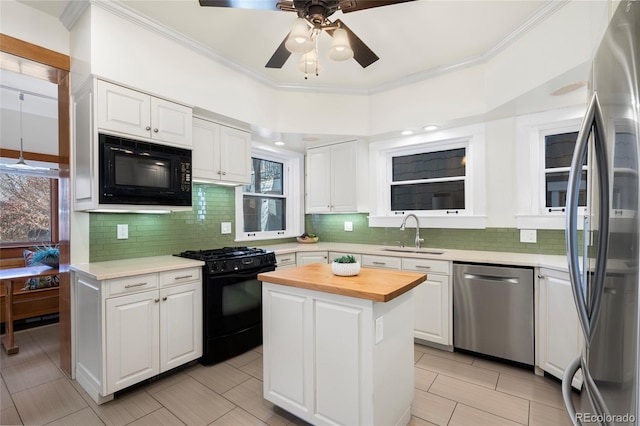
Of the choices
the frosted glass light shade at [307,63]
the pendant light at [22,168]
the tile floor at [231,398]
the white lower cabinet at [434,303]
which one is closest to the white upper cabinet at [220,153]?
the frosted glass light shade at [307,63]

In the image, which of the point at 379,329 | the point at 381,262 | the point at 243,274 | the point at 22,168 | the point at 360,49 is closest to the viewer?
the point at 379,329

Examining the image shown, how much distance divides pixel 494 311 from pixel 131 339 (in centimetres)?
296

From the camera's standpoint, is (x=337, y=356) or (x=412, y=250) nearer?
(x=337, y=356)

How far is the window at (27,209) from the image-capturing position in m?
4.52

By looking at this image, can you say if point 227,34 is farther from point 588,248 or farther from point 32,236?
point 32,236

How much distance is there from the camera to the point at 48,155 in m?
4.14

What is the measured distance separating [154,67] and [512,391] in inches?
150

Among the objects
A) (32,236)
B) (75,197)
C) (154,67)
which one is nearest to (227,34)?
(154,67)

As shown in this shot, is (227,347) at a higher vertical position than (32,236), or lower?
lower

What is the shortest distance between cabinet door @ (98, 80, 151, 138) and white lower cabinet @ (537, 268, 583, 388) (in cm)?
341

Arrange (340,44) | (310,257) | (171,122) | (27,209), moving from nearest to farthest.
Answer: (340,44), (171,122), (310,257), (27,209)

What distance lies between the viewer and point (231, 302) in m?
2.82

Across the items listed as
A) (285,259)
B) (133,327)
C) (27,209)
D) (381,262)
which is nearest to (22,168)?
(27,209)

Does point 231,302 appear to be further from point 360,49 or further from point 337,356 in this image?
point 360,49
